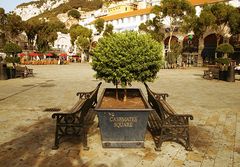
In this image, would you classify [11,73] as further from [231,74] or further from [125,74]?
[125,74]

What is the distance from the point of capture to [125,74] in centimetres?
616

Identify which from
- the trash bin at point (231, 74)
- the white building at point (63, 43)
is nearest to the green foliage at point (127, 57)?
the trash bin at point (231, 74)

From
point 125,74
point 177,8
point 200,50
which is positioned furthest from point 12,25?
point 125,74

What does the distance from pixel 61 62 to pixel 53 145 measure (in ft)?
148

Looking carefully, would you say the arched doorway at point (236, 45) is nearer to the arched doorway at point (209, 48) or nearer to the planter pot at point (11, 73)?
the arched doorway at point (209, 48)

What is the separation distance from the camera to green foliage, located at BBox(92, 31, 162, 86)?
20.0 feet

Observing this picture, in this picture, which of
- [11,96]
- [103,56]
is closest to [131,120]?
[103,56]

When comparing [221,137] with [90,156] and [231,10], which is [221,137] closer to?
[90,156]

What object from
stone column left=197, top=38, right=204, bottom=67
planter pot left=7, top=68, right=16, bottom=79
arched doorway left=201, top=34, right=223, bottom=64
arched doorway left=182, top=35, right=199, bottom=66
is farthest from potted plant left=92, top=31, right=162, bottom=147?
stone column left=197, top=38, right=204, bottom=67

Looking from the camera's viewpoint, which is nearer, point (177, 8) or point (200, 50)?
point (177, 8)

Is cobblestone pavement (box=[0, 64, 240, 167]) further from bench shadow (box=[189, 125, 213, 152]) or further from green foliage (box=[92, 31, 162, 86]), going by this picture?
green foliage (box=[92, 31, 162, 86])

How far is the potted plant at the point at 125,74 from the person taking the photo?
561 centimetres

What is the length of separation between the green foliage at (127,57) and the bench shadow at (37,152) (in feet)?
5.81

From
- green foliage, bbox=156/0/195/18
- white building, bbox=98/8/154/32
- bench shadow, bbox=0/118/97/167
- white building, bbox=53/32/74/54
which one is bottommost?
bench shadow, bbox=0/118/97/167
